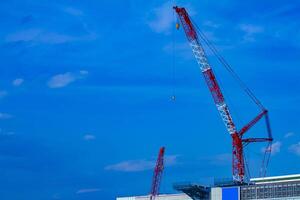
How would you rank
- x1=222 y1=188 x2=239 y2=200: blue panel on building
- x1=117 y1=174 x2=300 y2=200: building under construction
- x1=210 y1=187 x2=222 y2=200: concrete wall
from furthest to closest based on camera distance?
x1=210 y1=187 x2=222 y2=200: concrete wall, x1=222 y1=188 x2=239 y2=200: blue panel on building, x1=117 y1=174 x2=300 y2=200: building under construction

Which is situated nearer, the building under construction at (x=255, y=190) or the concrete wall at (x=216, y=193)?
the building under construction at (x=255, y=190)

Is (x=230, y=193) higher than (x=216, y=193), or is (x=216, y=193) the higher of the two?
(x=216, y=193)

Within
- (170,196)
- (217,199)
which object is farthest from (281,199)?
(170,196)

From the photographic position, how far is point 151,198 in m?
197

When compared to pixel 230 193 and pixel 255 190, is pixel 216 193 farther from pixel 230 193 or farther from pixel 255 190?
pixel 255 190

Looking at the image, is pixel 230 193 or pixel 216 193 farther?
pixel 216 193

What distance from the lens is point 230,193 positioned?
173 meters

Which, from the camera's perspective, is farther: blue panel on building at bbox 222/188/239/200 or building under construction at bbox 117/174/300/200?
blue panel on building at bbox 222/188/239/200

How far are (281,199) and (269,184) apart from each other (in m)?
5.12

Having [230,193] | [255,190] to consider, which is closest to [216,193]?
[230,193]

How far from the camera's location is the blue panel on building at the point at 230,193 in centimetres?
17250

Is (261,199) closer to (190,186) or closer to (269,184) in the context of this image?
(269,184)

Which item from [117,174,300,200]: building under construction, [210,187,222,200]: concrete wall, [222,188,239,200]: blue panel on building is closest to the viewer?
[117,174,300,200]: building under construction

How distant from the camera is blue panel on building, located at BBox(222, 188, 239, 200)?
17250cm
